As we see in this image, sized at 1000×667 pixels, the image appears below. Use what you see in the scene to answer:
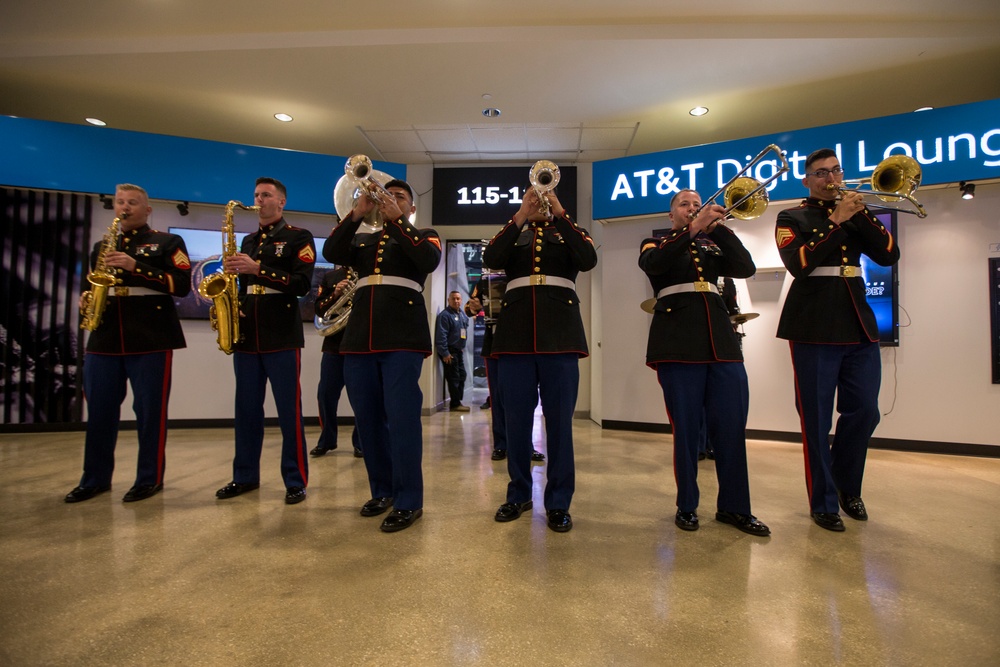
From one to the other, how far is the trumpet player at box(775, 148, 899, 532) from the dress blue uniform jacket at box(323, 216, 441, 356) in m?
1.93

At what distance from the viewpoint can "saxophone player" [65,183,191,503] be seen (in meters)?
3.16

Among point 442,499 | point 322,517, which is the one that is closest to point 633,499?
point 442,499

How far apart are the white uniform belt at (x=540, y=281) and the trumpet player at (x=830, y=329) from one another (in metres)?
1.16

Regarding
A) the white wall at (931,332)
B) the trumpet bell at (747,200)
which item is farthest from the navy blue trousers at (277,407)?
the white wall at (931,332)

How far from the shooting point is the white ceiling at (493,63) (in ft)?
14.5

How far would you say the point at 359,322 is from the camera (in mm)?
2699

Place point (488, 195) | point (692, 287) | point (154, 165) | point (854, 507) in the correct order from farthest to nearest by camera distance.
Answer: point (488, 195) < point (154, 165) < point (854, 507) < point (692, 287)

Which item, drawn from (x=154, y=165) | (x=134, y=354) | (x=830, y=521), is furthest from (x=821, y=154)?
(x=154, y=165)

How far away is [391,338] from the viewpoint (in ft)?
8.65

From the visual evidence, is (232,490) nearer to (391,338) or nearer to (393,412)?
(393,412)

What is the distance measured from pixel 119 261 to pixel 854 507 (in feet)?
14.4

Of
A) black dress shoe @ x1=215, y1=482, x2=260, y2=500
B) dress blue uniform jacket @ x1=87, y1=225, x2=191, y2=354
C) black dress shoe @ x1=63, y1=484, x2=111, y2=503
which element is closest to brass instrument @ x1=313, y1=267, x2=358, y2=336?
dress blue uniform jacket @ x1=87, y1=225, x2=191, y2=354

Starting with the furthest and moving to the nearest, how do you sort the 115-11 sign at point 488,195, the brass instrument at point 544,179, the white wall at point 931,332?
1. the 115-11 sign at point 488,195
2. the white wall at point 931,332
3. the brass instrument at point 544,179

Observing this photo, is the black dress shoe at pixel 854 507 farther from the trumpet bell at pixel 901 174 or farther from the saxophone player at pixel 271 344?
the saxophone player at pixel 271 344
